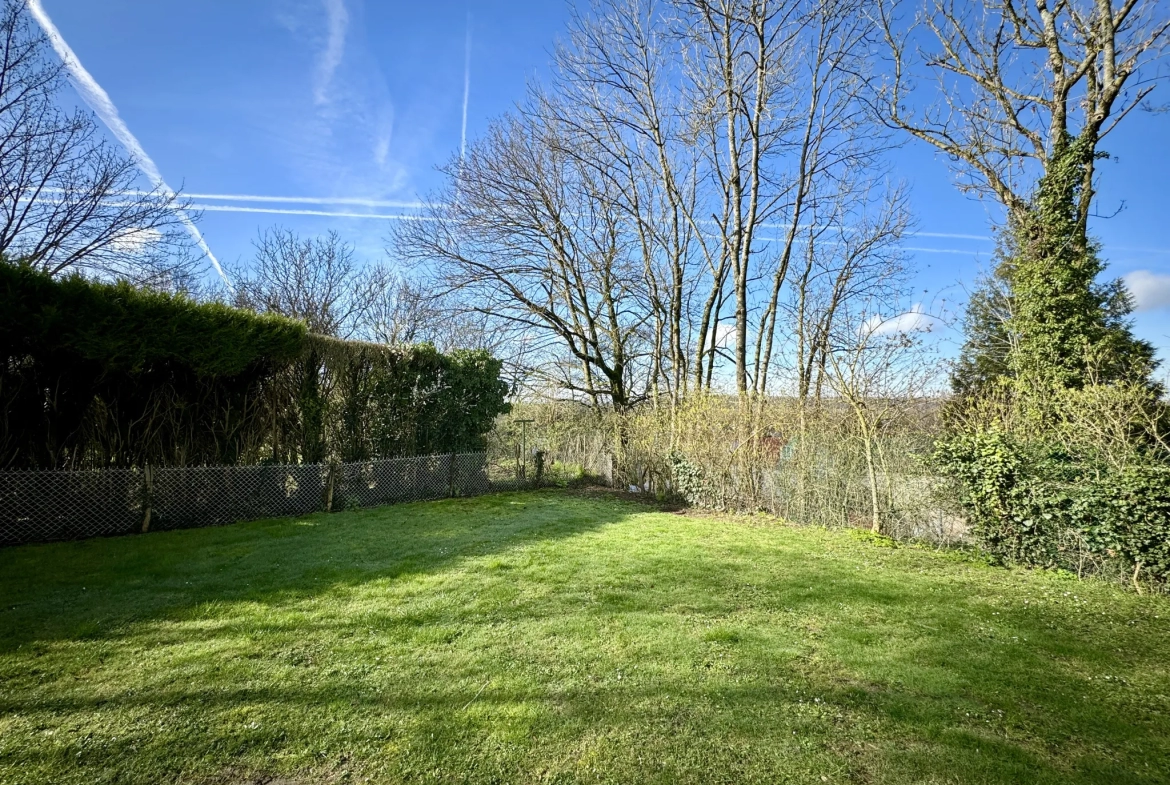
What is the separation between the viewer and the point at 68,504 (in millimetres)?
6000

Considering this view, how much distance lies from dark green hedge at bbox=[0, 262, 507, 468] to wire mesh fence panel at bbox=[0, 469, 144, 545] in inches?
29.1

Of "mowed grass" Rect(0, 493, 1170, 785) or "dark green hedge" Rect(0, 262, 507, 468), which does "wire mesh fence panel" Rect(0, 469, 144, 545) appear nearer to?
"mowed grass" Rect(0, 493, 1170, 785)

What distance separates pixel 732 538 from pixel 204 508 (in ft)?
26.0

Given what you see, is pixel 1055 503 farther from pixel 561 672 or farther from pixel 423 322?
pixel 423 322

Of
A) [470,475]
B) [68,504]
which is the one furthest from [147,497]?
[470,475]

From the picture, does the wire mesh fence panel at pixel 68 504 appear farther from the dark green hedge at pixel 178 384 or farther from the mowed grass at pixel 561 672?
the dark green hedge at pixel 178 384

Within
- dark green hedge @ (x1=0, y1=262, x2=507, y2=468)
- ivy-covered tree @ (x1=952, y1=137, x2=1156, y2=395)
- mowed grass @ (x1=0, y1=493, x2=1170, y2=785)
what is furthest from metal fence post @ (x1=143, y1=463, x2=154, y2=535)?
ivy-covered tree @ (x1=952, y1=137, x2=1156, y2=395)

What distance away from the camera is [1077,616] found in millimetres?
4129

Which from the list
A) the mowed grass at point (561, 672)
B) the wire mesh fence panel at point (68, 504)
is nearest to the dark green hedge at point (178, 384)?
the wire mesh fence panel at point (68, 504)

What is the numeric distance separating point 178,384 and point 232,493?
1.88 metres

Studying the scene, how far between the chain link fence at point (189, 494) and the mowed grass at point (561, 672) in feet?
2.07

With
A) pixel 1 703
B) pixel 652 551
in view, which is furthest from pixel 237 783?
pixel 652 551

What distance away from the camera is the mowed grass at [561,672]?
2225 mm

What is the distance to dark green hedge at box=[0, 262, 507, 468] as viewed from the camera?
5.89 meters
